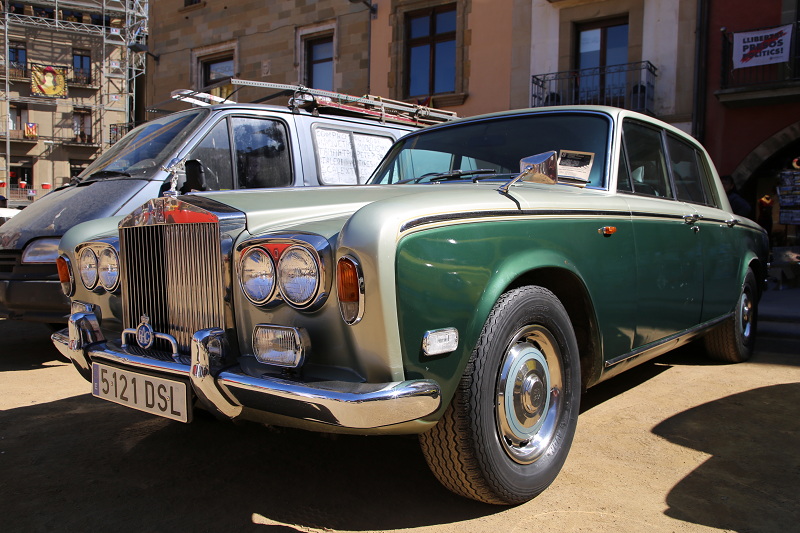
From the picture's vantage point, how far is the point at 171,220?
6.95 feet

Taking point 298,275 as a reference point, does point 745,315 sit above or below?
below

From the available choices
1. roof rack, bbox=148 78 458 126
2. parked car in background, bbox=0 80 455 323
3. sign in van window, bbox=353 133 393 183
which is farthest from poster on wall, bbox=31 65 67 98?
sign in van window, bbox=353 133 393 183

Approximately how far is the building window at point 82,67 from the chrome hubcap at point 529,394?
42.7 m

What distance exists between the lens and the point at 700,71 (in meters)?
10.8

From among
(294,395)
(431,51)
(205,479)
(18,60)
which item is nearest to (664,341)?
(294,395)

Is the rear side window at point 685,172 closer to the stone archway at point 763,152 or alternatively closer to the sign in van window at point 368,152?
the sign in van window at point 368,152

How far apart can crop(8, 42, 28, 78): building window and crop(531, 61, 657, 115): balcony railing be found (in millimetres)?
36050

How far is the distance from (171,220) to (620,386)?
282 centimetres

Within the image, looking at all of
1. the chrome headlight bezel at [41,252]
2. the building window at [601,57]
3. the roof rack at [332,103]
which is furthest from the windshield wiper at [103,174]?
the building window at [601,57]

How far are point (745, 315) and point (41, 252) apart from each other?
16.7ft

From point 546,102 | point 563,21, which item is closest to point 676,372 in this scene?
point 546,102

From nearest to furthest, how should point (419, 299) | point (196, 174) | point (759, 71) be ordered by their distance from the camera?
point (419, 299) → point (196, 174) → point (759, 71)

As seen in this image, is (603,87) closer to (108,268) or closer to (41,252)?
(41,252)

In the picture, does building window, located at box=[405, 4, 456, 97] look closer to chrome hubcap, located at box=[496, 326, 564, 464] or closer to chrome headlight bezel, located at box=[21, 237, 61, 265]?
chrome headlight bezel, located at box=[21, 237, 61, 265]
